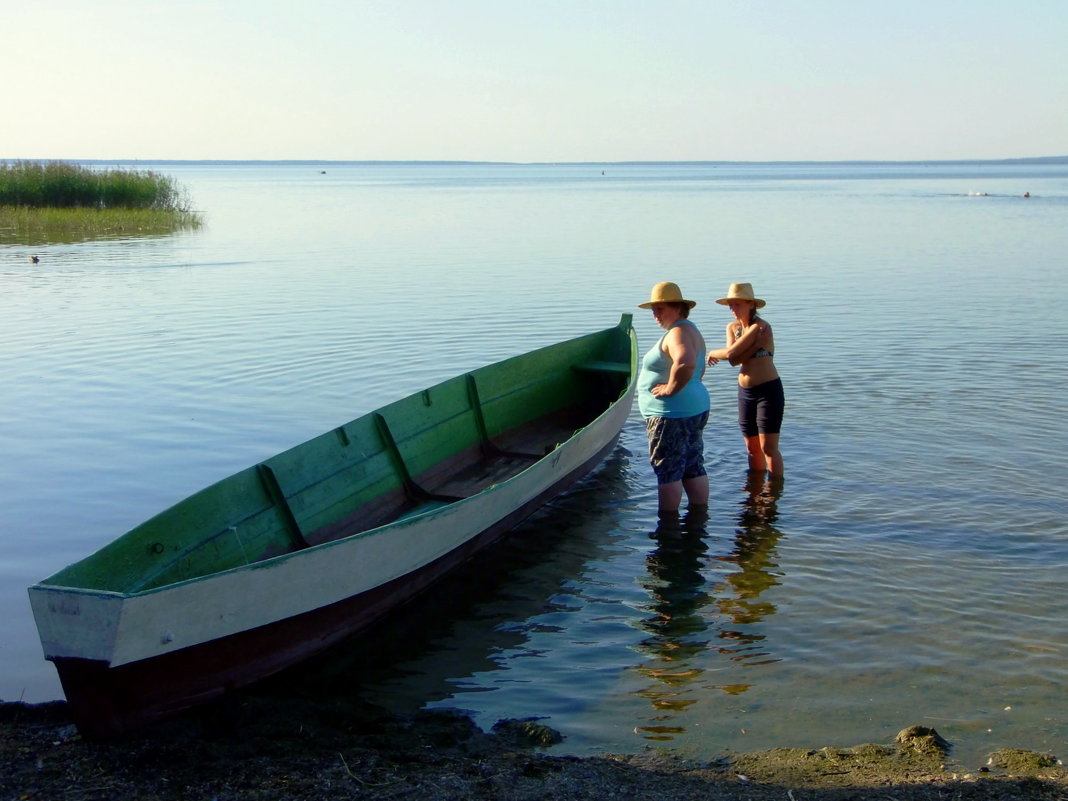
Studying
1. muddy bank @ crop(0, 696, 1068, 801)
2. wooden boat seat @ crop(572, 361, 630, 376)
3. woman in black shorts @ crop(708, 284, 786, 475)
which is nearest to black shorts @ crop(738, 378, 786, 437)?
woman in black shorts @ crop(708, 284, 786, 475)

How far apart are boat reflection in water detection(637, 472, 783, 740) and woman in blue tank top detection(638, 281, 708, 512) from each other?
0.38m

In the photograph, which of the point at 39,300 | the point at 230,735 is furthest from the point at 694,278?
the point at 230,735

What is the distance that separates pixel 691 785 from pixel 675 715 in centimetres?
80

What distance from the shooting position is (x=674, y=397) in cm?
751

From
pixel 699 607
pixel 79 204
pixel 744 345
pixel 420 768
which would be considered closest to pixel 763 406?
pixel 744 345

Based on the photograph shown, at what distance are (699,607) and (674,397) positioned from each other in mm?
1628

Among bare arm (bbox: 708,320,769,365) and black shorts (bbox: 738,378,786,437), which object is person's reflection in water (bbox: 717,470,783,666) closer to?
black shorts (bbox: 738,378,786,437)

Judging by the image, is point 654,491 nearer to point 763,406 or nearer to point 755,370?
point 763,406

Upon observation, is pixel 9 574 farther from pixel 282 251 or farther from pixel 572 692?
pixel 282 251

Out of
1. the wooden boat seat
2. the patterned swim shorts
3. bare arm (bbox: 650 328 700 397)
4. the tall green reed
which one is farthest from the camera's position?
the tall green reed

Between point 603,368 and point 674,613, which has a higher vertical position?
point 603,368

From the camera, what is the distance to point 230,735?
496cm

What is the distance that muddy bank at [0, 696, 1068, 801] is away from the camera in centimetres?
431

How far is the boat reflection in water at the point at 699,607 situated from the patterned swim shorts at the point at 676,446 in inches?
18.1
